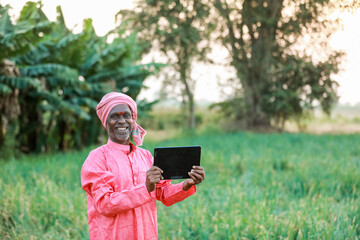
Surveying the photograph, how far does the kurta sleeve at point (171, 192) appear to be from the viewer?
2.23 metres

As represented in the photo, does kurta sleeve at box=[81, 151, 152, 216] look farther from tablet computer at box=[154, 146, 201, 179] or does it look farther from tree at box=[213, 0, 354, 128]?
tree at box=[213, 0, 354, 128]

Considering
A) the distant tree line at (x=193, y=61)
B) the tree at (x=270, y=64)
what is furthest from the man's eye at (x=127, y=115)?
the tree at (x=270, y=64)

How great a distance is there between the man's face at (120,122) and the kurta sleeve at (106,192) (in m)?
0.17

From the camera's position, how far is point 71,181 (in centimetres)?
629

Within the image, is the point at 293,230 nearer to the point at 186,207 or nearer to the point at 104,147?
the point at 186,207

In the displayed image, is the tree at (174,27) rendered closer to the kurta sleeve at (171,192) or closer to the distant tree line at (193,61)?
the distant tree line at (193,61)

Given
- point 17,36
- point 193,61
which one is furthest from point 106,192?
point 193,61

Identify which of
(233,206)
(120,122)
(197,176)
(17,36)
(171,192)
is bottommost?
(233,206)

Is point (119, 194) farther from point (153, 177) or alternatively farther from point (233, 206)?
point (233, 206)

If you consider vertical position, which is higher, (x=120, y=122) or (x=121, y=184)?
(x=120, y=122)

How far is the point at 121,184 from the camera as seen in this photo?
2.15 meters

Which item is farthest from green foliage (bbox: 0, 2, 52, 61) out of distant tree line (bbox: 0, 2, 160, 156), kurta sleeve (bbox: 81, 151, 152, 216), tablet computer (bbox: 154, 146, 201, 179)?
tablet computer (bbox: 154, 146, 201, 179)

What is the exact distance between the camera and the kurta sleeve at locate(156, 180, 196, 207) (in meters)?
2.23

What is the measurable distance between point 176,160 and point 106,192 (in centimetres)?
43
